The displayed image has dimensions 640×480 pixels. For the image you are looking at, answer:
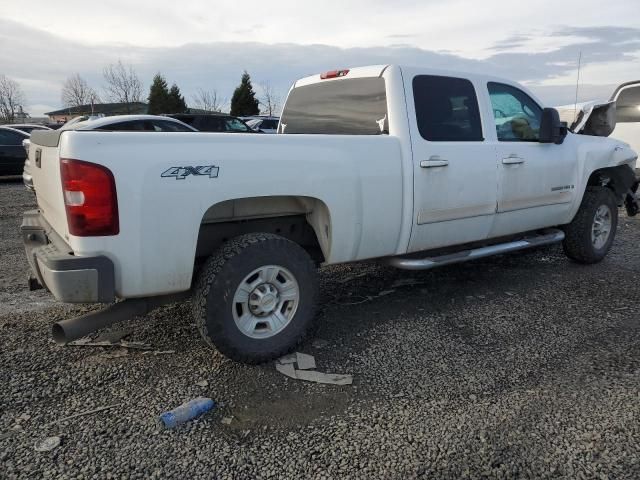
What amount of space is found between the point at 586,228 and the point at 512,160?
1.69 meters

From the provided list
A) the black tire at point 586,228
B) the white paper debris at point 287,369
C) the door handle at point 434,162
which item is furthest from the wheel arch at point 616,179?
the white paper debris at point 287,369

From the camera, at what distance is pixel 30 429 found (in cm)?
268

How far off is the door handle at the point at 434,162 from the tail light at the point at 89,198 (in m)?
2.23

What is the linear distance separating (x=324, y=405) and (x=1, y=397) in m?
1.88

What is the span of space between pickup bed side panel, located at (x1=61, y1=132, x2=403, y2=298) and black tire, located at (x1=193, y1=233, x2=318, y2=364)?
0.54ft

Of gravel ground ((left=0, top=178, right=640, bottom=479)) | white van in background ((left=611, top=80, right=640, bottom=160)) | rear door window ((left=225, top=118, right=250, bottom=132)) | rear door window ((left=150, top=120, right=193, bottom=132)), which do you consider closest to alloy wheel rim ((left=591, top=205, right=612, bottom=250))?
gravel ground ((left=0, top=178, right=640, bottom=479))

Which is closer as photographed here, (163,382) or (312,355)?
(163,382)

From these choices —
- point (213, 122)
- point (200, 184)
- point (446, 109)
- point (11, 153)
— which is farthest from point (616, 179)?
point (11, 153)

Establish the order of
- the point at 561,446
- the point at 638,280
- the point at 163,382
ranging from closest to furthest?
1. the point at 561,446
2. the point at 163,382
3. the point at 638,280

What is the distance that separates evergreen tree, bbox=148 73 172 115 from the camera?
133 ft

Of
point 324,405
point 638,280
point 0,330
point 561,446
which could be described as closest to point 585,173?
point 638,280

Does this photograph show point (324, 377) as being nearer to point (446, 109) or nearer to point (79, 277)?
point (79, 277)

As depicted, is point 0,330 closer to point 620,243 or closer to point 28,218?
point 28,218

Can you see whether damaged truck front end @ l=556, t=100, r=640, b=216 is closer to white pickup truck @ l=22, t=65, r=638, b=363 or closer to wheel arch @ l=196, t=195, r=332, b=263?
white pickup truck @ l=22, t=65, r=638, b=363
